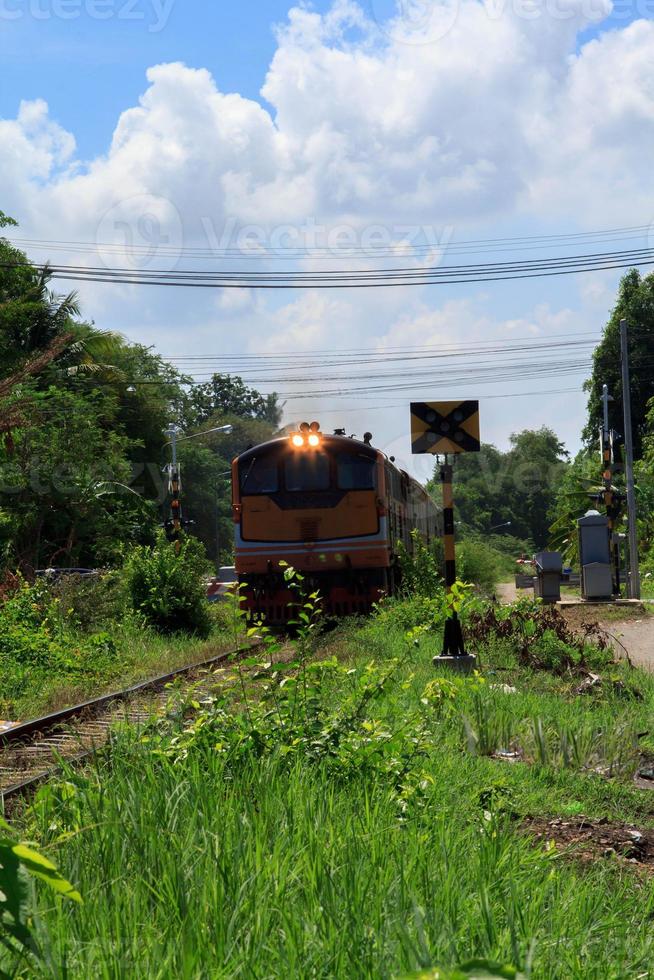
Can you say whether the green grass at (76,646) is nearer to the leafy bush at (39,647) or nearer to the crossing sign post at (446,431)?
the leafy bush at (39,647)

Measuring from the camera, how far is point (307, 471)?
18984mm

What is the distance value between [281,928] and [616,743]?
15.0 ft

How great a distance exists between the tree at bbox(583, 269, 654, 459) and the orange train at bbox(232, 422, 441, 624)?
4409cm

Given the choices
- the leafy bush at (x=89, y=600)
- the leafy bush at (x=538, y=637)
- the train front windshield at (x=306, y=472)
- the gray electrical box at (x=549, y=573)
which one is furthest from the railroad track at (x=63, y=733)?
the gray electrical box at (x=549, y=573)

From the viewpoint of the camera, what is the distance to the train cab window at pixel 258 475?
750 inches

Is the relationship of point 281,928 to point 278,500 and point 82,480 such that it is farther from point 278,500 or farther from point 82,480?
point 82,480

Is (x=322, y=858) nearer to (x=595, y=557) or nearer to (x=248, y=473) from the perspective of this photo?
(x=248, y=473)

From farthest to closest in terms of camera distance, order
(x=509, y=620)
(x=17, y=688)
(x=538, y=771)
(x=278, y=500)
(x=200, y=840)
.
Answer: (x=278, y=500) < (x=509, y=620) < (x=17, y=688) < (x=538, y=771) < (x=200, y=840)

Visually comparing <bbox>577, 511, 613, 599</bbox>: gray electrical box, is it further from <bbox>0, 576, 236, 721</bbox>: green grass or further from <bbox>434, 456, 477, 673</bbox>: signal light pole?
<bbox>434, 456, 477, 673</bbox>: signal light pole

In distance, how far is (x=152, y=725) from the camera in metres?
5.51

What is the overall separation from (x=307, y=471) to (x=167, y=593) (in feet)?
10.3

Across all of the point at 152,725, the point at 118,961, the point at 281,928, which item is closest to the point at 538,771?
the point at 152,725

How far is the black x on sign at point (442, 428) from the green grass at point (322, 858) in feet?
17.5

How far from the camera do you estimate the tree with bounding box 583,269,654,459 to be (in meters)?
61.6
